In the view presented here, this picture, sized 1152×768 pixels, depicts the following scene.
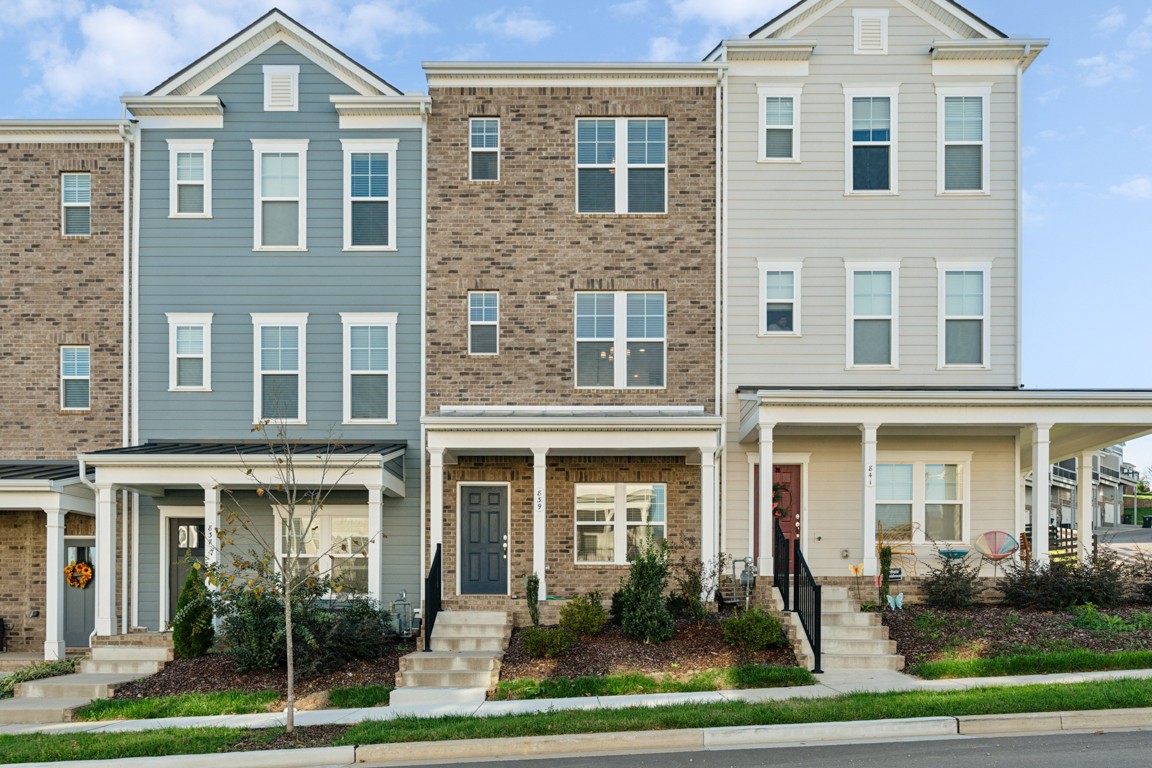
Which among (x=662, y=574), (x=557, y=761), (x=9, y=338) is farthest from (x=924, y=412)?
(x=9, y=338)

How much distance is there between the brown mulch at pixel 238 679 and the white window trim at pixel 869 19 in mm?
13383

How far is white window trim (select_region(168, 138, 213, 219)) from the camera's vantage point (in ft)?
58.6

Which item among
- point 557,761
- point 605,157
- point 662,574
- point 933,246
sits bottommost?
point 557,761

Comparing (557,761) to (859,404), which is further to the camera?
(859,404)

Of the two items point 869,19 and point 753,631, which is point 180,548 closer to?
point 753,631

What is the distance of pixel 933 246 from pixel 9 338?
17.3 m

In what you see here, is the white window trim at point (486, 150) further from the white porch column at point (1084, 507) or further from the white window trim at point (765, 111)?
the white porch column at point (1084, 507)

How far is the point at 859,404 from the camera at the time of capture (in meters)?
15.6

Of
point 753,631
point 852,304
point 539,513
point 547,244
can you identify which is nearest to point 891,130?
point 852,304

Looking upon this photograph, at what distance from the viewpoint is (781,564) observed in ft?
49.6

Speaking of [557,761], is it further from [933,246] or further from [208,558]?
[933,246]

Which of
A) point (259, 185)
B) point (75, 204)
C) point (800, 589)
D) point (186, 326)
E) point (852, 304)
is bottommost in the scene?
point (800, 589)

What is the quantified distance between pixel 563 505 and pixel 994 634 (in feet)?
24.4

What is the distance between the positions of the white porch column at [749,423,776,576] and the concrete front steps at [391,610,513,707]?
4.27 meters
